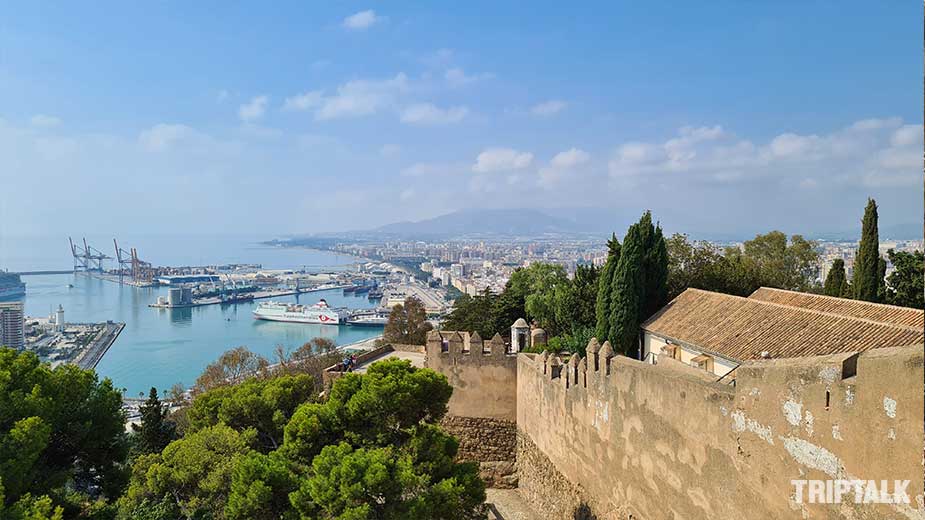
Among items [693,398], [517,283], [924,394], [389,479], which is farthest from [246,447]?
[517,283]

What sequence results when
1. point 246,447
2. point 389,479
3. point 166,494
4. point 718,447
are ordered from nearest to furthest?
point 718,447 → point 389,479 → point 166,494 → point 246,447

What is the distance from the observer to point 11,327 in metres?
43.3

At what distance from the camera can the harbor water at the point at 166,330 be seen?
46.2m

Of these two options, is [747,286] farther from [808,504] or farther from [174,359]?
[174,359]

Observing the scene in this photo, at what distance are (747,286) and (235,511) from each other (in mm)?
16761

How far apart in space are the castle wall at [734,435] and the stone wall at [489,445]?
2.36 meters

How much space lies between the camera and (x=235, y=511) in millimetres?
7754

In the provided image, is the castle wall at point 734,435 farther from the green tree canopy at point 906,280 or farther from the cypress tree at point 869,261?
the green tree canopy at point 906,280

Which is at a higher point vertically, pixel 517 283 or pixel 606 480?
pixel 517 283

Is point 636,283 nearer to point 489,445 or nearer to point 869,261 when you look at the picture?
point 869,261

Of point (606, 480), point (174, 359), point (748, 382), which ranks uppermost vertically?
point (748, 382)

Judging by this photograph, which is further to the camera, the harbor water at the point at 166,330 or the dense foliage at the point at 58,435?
the harbor water at the point at 166,330

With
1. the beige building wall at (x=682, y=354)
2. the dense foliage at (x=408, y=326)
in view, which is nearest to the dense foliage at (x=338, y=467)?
the beige building wall at (x=682, y=354)

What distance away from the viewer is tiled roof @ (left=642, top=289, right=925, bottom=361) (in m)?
9.27
